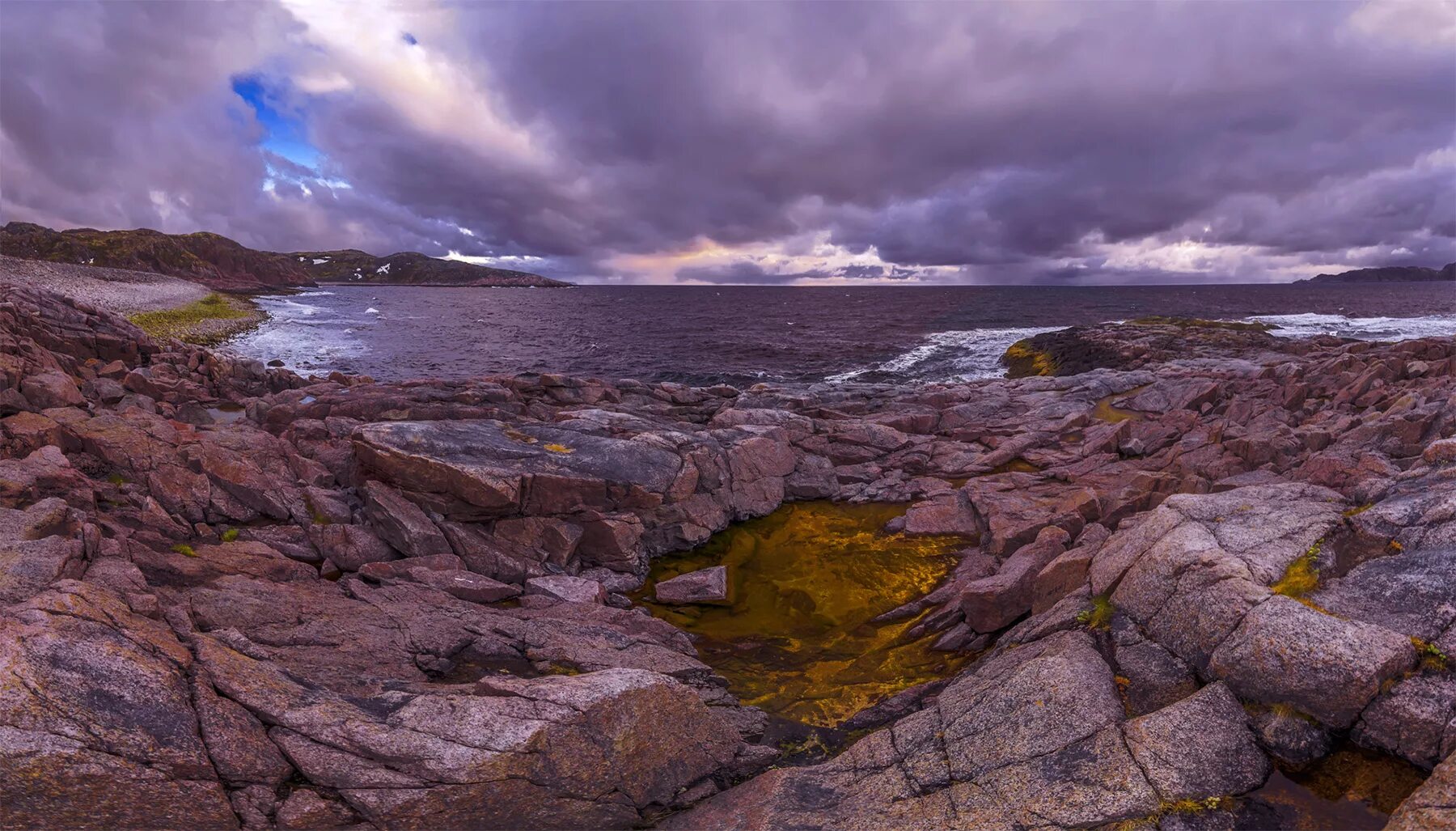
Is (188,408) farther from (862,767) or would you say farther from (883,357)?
(883,357)

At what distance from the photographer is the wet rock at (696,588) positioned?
1669 centimetres

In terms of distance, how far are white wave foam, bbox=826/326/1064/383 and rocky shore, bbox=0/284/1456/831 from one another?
120 ft

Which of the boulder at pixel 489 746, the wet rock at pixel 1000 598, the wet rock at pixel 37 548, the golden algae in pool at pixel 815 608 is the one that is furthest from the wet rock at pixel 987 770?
the wet rock at pixel 37 548

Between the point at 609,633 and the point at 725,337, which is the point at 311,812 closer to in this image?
the point at 609,633

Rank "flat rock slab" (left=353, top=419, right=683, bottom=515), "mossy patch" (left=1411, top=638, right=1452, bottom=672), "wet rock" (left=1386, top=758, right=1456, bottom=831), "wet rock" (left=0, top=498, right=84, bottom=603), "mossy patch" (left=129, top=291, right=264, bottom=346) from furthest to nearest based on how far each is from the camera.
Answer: "mossy patch" (left=129, top=291, right=264, bottom=346) < "flat rock slab" (left=353, top=419, right=683, bottom=515) < "wet rock" (left=0, top=498, right=84, bottom=603) < "mossy patch" (left=1411, top=638, right=1452, bottom=672) < "wet rock" (left=1386, top=758, right=1456, bottom=831)

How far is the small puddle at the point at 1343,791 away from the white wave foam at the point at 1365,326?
3065 inches

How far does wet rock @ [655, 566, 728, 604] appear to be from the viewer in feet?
54.7

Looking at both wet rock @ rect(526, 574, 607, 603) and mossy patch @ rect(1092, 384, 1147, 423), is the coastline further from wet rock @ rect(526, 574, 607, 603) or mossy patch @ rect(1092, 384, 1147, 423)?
mossy patch @ rect(1092, 384, 1147, 423)

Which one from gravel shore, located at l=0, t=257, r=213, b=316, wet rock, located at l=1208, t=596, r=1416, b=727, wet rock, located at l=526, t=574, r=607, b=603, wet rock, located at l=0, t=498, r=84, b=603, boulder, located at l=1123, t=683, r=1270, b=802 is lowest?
wet rock, located at l=526, t=574, r=607, b=603

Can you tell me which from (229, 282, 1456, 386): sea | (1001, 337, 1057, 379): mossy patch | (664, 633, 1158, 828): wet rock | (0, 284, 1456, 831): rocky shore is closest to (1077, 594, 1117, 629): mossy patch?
(0, 284, 1456, 831): rocky shore

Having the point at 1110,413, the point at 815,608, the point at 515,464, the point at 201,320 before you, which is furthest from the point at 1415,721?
the point at 201,320

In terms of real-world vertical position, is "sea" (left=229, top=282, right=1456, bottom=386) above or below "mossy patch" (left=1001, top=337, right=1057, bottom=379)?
above

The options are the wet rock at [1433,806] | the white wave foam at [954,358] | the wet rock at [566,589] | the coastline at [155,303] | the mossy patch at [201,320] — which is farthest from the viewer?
the coastline at [155,303]

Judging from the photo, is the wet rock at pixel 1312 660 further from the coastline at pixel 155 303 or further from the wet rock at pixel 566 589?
the coastline at pixel 155 303
